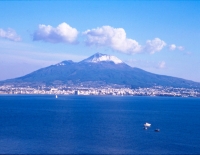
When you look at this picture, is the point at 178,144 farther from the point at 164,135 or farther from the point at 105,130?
the point at 105,130

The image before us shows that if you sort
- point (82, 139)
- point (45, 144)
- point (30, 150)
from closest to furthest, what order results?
point (30, 150)
point (45, 144)
point (82, 139)

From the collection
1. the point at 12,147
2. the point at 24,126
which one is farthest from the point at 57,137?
the point at 24,126

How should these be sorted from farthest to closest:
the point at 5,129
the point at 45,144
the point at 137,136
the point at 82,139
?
the point at 5,129, the point at 137,136, the point at 82,139, the point at 45,144

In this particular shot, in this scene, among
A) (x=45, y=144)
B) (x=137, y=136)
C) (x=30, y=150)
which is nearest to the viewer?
(x=30, y=150)

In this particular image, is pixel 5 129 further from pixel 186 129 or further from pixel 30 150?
pixel 186 129

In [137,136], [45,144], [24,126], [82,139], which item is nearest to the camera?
[45,144]

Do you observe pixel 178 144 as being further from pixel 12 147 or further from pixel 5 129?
pixel 5 129

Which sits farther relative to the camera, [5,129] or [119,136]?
[5,129]

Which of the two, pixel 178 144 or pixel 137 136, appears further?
pixel 137 136

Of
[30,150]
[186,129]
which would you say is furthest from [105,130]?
[30,150]

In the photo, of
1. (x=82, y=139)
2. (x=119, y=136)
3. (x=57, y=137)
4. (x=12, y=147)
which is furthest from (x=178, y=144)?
(x=12, y=147)
